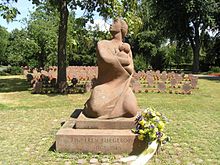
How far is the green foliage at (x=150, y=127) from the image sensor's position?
6.64 metres

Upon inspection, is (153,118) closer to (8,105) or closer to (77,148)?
(77,148)

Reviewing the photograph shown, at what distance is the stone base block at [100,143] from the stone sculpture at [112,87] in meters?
0.73

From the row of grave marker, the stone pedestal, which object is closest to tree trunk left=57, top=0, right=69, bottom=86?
the row of grave marker

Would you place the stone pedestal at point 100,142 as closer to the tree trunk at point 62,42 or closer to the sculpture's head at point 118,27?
the sculpture's head at point 118,27

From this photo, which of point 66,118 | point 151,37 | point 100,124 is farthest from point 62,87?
point 151,37

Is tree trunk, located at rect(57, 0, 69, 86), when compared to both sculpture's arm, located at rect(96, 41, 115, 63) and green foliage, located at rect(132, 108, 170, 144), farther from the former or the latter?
green foliage, located at rect(132, 108, 170, 144)

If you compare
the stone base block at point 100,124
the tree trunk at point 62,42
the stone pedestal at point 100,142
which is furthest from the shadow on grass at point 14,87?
the stone pedestal at point 100,142

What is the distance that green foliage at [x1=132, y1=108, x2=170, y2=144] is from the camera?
6637 mm

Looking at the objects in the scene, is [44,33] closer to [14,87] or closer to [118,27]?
[14,87]

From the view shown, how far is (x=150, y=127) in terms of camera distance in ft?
21.8

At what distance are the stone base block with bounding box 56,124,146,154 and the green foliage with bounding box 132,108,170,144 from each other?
22 centimetres

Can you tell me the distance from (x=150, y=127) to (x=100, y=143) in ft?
3.78

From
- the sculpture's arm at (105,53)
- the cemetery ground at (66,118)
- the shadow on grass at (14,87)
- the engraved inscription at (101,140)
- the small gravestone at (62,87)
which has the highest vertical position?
the sculpture's arm at (105,53)

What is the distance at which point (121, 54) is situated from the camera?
7707 millimetres
